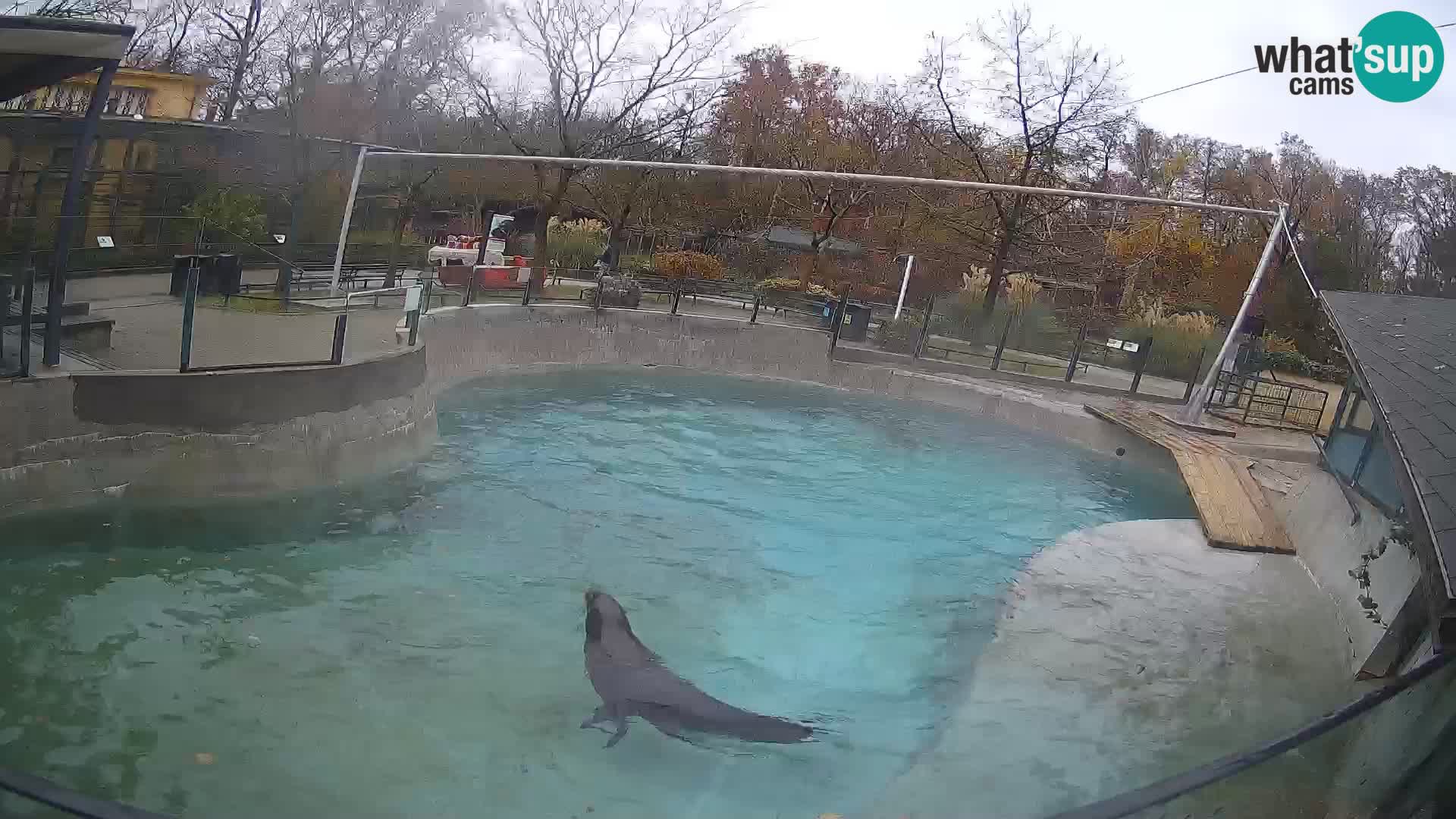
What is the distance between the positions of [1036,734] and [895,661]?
2139 mm

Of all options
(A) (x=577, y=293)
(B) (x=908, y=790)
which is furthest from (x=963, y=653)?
(A) (x=577, y=293)

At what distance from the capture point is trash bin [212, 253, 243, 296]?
12.9 meters

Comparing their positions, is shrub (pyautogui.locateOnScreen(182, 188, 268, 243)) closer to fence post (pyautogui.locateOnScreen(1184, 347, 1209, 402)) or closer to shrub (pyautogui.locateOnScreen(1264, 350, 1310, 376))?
fence post (pyautogui.locateOnScreen(1184, 347, 1209, 402))

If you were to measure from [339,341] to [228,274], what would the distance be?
3394mm

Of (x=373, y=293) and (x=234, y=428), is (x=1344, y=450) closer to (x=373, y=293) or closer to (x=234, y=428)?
(x=234, y=428)

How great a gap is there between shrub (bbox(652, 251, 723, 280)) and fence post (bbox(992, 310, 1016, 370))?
7.56m

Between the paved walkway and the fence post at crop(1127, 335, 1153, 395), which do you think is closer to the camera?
the paved walkway

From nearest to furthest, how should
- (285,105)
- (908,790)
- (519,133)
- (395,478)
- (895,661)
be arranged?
(908,790) → (895,661) → (395,478) → (285,105) → (519,133)

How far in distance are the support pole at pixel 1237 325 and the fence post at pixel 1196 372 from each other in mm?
1568

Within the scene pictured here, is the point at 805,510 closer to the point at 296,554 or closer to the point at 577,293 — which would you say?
the point at 296,554

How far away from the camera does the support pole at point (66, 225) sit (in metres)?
8.78

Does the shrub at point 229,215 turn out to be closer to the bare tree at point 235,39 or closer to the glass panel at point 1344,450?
the bare tree at point 235,39

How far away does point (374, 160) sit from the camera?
20938 mm

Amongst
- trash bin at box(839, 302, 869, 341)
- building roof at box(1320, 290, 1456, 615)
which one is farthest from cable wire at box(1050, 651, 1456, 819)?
trash bin at box(839, 302, 869, 341)
